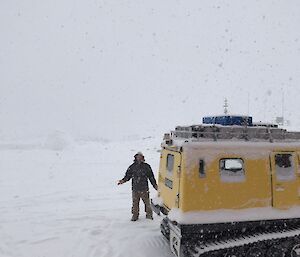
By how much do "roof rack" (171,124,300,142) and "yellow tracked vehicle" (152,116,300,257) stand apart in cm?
2

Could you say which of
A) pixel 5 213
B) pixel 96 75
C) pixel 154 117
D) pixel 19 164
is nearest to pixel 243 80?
pixel 154 117

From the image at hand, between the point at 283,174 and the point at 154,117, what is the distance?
236ft

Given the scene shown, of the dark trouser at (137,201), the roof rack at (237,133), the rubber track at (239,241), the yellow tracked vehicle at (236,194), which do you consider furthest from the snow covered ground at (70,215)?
the roof rack at (237,133)

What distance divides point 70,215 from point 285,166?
6.17 m

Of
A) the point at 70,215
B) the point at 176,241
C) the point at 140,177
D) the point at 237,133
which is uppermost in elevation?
the point at 237,133

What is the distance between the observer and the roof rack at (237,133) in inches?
267

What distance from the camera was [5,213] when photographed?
35.1 feet

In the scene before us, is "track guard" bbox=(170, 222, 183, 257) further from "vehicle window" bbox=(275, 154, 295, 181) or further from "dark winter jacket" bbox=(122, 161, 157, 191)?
"dark winter jacket" bbox=(122, 161, 157, 191)

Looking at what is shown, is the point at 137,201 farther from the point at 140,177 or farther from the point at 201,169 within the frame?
the point at 201,169

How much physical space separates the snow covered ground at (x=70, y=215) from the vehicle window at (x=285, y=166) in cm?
280

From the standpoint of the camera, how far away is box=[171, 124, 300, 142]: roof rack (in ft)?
22.3

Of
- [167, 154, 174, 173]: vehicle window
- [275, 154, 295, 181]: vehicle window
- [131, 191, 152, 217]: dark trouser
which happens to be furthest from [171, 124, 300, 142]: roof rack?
[131, 191, 152, 217]: dark trouser

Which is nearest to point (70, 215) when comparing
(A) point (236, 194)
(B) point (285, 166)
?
(A) point (236, 194)

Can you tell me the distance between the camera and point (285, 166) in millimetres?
7094
